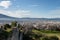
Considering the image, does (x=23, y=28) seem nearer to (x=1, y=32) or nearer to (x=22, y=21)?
(x=22, y=21)

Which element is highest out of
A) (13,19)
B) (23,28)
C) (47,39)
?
(13,19)

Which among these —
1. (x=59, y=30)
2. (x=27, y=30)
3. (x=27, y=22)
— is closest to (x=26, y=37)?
(x=27, y=30)

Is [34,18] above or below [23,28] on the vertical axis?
above

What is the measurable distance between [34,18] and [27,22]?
147mm

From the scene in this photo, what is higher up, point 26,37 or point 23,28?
point 23,28

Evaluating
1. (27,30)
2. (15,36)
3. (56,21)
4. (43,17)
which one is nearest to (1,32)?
(15,36)

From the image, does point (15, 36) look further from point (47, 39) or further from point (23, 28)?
point (47, 39)

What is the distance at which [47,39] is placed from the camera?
2.24 metres

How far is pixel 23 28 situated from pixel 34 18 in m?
0.27

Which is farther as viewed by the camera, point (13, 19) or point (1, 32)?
point (13, 19)

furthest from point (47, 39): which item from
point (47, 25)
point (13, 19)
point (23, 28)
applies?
point (13, 19)

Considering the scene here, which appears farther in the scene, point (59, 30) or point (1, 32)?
point (59, 30)

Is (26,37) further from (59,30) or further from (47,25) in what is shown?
(59,30)

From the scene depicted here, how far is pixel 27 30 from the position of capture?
7.76 feet
